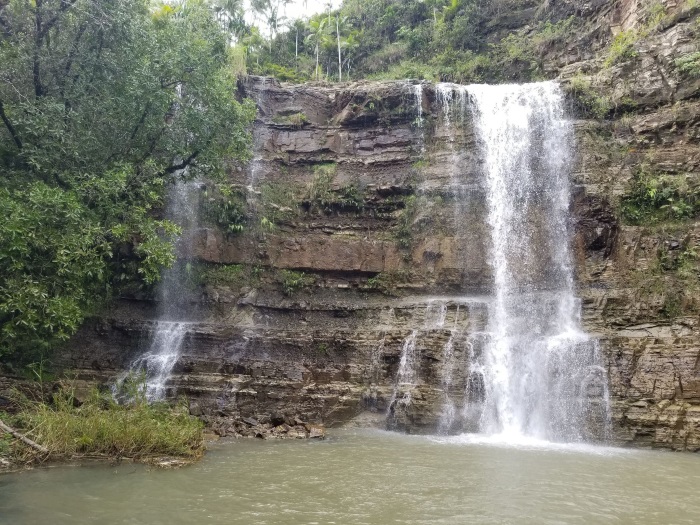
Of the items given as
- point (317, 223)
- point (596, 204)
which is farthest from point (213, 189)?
point (596, 204)

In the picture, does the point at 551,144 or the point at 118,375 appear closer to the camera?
the point at 118,375

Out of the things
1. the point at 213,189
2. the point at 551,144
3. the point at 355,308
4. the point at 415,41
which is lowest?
the point at 355,308

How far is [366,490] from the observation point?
7.75 meters

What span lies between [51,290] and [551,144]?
16654 mm

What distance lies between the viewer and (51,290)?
11578 millimetres

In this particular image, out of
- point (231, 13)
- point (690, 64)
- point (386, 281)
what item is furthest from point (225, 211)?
point (231, 13)

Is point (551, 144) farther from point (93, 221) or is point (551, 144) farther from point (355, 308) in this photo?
point (93, 221)

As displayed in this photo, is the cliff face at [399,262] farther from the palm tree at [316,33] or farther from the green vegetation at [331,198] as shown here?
the palm tree at [316,33]

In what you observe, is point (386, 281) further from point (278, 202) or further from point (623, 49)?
point (623, 49)

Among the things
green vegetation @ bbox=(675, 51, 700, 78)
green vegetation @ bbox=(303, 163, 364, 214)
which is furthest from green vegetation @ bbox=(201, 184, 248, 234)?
green vegetation @ bbox=(675, 51, 700, 78)

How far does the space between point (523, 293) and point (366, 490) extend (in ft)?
38.0

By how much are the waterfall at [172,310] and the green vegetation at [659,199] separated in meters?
14.7

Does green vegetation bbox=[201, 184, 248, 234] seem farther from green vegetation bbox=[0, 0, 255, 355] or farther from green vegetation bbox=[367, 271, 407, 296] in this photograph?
green vegetation bbox=[367, 271, 407, 296]

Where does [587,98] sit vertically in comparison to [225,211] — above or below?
above
